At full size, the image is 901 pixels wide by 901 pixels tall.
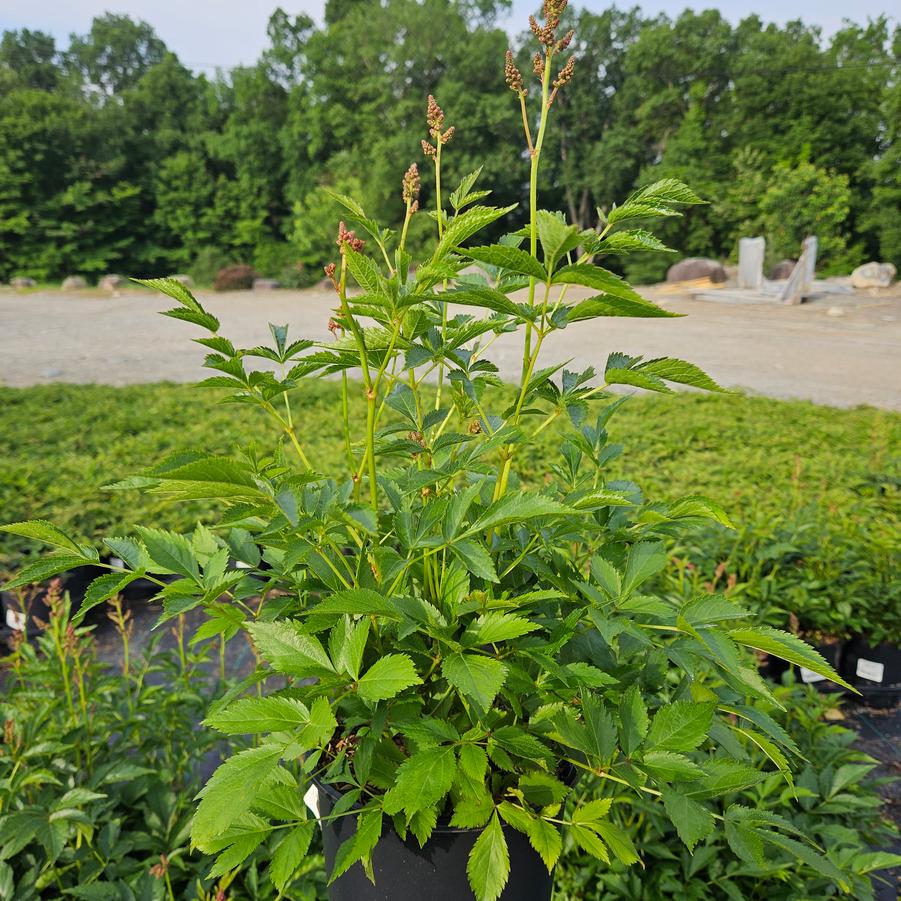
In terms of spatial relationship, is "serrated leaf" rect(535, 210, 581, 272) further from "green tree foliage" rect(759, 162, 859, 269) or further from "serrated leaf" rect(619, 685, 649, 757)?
"green tree foliage" rect(759, 162, 859, 269)

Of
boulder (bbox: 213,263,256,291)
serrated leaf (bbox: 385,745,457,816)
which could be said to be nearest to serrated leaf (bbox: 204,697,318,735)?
serrated leaf (bbox: 385,745,457,816)

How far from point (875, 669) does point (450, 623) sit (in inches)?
87.0

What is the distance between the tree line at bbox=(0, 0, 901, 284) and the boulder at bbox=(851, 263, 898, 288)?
2193mm

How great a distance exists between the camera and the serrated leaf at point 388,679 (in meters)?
0.65

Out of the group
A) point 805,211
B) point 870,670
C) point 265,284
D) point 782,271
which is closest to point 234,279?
point 265,284

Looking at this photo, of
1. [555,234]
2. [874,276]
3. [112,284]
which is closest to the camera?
[555,234]

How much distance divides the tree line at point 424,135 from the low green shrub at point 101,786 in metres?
17.3

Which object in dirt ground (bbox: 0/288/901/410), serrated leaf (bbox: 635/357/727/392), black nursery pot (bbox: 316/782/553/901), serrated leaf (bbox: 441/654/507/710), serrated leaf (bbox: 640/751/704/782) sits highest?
serrated leaf (bbox: 635/357/727/392)

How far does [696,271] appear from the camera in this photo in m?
16.1

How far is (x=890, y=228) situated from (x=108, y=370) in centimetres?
1821

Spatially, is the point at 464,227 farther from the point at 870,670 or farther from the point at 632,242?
the point at 870,670

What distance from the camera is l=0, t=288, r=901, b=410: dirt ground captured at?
292 inches

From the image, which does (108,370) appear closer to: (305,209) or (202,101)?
(305,209)

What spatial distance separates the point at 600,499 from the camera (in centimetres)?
72
